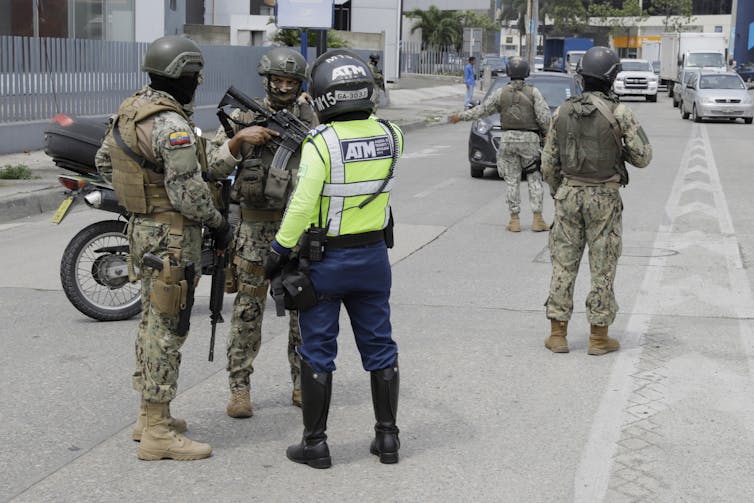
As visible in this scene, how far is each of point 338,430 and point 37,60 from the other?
14322 millimetres

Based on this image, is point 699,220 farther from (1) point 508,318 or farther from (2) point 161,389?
(2) point 161,389

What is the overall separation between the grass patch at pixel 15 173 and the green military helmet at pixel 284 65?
996cm

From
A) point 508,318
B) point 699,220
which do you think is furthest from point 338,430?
point 699,220

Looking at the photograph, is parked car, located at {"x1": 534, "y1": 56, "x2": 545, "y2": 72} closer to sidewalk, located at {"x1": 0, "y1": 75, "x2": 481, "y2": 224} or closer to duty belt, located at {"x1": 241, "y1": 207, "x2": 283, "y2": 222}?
sidewalk, located at {"x1": 0, "y1": 75, "x2": 481, "y2": 224}

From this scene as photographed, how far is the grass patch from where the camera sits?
14438mm

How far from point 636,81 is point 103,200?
129 feet

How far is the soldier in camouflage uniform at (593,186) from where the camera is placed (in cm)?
667

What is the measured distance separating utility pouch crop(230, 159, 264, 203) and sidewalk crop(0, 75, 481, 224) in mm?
7945

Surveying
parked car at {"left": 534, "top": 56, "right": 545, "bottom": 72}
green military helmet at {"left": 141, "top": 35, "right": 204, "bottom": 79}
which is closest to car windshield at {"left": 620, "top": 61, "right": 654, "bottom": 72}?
parked car at {"left": 534, "top": 56, "right": 545, "bottom": 72}

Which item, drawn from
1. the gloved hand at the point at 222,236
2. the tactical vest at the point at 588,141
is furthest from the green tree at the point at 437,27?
the gloved hand at the point at 222,236

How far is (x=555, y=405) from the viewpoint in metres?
5.72

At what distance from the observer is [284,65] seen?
211 inches

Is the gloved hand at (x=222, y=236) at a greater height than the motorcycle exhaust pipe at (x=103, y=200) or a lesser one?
greater

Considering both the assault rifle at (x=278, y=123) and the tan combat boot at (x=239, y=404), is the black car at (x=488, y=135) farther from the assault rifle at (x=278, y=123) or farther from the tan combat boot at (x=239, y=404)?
the tan combat boot at (x=239, y=404)
